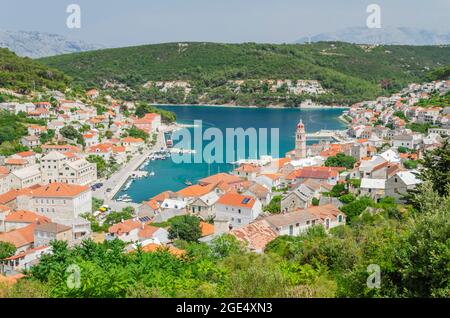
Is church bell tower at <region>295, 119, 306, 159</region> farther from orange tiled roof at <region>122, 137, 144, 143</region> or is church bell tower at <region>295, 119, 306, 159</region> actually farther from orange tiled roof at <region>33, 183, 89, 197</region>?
orange tiled roof at <region>33, 183, 89, 197</region>

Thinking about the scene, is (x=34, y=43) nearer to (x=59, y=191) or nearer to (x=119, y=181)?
(x=119, y=181)

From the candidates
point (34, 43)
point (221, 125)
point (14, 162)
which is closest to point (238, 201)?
point (14, 162)

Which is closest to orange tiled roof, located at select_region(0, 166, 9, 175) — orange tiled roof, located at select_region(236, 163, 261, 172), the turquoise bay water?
the turquoise bay water

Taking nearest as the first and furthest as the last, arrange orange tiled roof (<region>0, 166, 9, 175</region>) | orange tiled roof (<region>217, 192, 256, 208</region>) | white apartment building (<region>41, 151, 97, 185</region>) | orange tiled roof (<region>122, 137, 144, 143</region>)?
1. orange tiled roof (<region>217, 192, 256, 208</region>)
2. orange tiled roof (<region>0, 166, 9, 175</region>)
3. white apartment building (<region>41, 151, 97, 185</region>)
4. orange tiled roof (<region>122, 137, 144, 143</region>)

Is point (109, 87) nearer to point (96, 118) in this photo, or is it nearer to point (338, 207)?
point (96, 118)

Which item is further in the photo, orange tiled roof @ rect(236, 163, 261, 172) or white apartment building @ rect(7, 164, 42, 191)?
orange tiled roof @ rect(236, 163, 261, 172)

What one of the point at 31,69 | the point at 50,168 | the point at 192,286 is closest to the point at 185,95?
the point at 31,69
